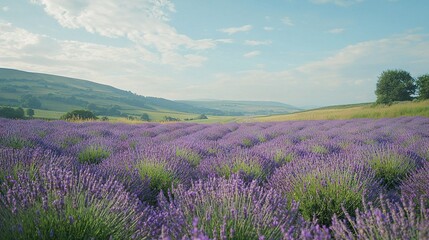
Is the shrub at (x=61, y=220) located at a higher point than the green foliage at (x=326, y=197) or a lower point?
Result: higher

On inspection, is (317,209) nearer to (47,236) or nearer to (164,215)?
(164,215)

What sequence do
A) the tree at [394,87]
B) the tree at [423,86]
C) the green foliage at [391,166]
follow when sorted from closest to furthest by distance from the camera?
the green foliage at [391,166] < the tree at [423,86] < the tree at [394,87]

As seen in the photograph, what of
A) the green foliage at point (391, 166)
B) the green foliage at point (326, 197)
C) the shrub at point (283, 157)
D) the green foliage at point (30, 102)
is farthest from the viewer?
the green foliage at point (30, 102)

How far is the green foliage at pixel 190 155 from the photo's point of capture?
5039 millimetres

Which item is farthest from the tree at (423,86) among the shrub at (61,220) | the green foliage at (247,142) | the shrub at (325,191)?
the shrub at (61,220)

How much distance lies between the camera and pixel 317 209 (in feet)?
9.23

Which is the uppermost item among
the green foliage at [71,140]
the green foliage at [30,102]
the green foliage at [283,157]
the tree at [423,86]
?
the tree at [423,86]

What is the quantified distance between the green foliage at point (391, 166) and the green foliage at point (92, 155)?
461 cm

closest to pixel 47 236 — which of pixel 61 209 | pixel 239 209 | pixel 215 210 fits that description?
pixel 61 209

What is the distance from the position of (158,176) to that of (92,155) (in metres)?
2.29

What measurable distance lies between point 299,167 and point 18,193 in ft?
9.18

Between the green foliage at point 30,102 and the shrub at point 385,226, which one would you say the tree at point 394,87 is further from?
the green foliage at point 30,102

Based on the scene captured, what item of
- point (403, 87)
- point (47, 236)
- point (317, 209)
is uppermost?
point (403, 87)

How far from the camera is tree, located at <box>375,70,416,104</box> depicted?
3956 centimetres
